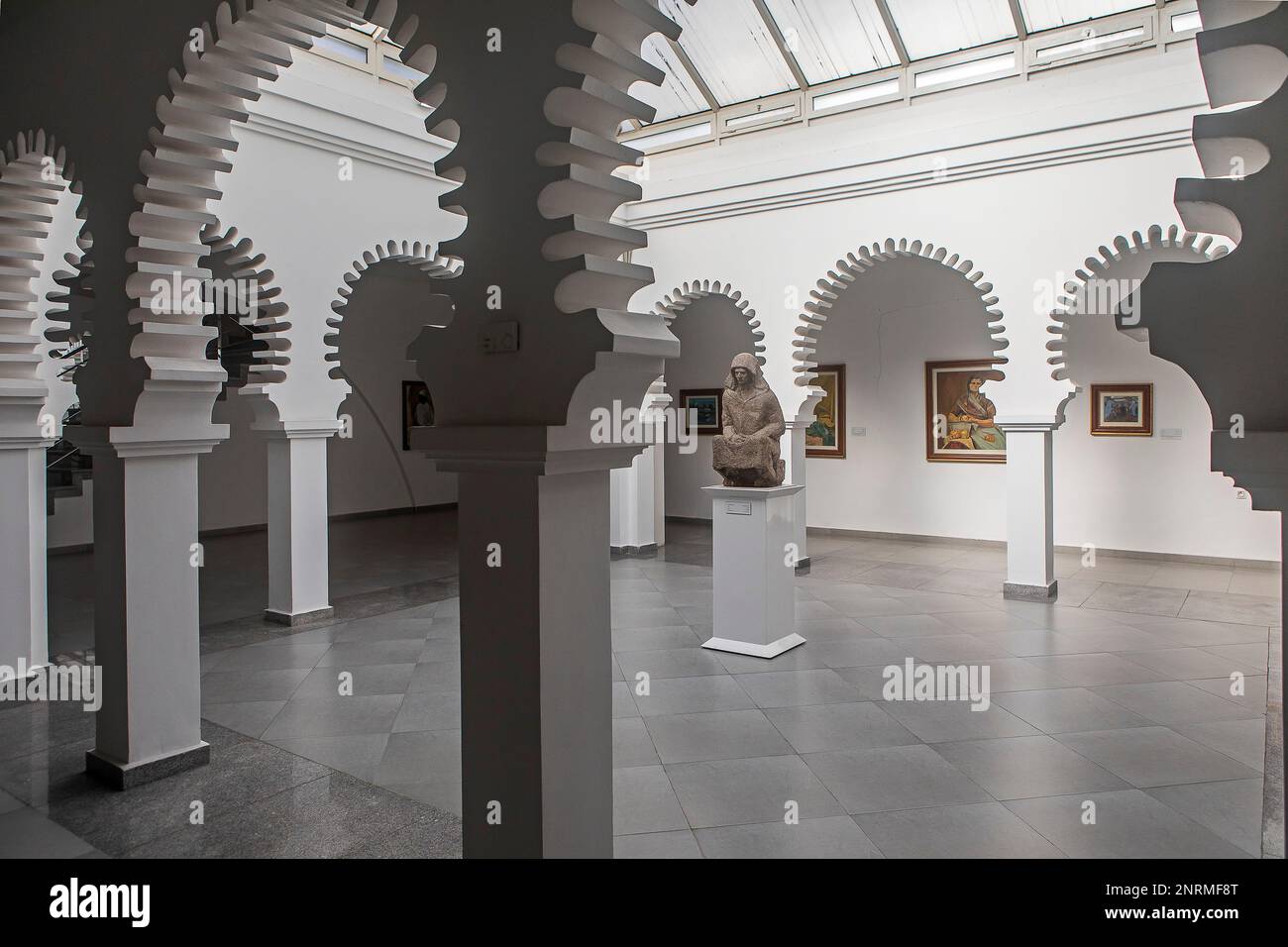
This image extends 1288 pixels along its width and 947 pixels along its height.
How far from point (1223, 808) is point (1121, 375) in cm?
854

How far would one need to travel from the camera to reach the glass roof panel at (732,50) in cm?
981

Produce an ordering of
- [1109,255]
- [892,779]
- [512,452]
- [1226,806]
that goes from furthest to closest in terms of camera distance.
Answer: [1109,255]
[892,779]
[1226,806]
[512,452]

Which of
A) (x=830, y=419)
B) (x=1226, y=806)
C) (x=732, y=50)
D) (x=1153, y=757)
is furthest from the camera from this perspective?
(x=830, y=419)

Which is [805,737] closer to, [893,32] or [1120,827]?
[1120,827]

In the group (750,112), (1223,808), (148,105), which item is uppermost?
(750,112)

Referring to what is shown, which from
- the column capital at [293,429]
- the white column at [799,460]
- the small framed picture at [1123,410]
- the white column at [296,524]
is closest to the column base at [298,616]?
the white column at [296,524]

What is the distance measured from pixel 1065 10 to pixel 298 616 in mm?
9942

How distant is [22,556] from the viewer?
19.7 ft

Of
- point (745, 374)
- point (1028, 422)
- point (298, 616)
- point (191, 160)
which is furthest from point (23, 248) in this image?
point (1028, 422)

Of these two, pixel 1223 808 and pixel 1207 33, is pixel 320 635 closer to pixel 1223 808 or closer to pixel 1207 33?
pixel 1223 808

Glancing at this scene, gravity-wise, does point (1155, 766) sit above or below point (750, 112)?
below

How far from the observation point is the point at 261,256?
25.3 ft

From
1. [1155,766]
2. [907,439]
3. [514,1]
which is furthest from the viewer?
[907,439]
